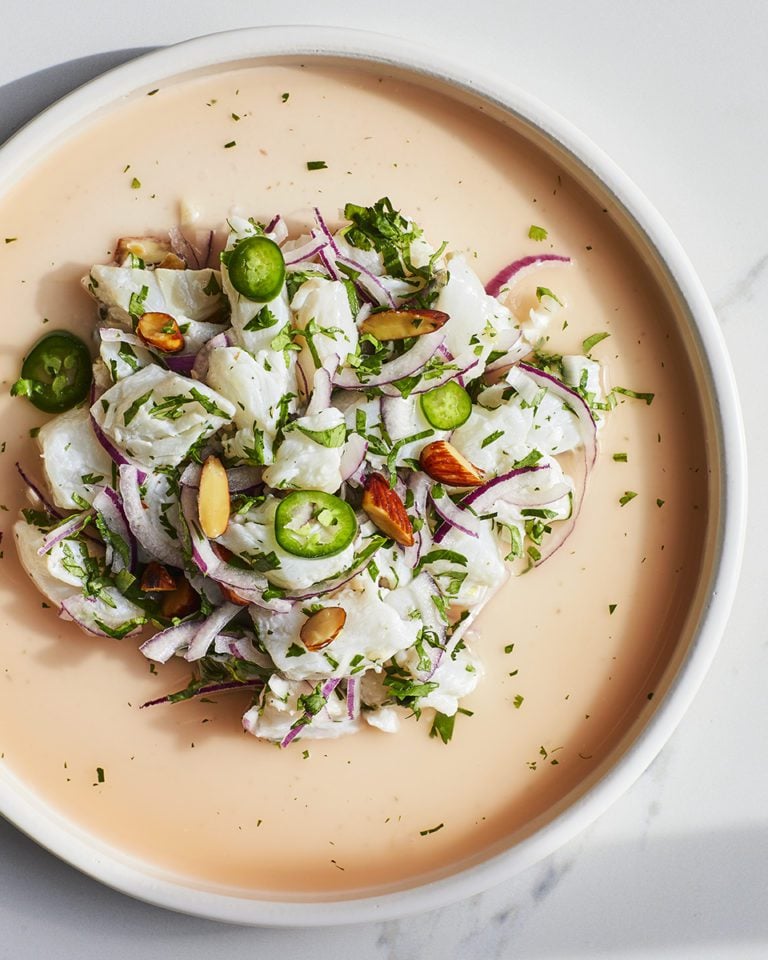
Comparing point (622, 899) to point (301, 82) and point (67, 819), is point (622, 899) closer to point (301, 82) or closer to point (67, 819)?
point (67, 819)

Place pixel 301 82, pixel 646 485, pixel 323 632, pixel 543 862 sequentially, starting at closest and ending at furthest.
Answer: pixel 323 632
pixel 301 82
pixel 646 485
pixel 543 862

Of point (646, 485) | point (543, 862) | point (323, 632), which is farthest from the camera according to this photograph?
point (543, 862)

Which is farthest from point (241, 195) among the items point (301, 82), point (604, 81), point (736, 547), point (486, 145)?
point (736, 547)

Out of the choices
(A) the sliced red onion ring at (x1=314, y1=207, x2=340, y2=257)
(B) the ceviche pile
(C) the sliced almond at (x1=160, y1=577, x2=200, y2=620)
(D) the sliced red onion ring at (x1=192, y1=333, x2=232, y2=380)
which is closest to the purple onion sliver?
(B) the ceviche pile

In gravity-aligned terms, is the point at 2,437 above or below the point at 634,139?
below

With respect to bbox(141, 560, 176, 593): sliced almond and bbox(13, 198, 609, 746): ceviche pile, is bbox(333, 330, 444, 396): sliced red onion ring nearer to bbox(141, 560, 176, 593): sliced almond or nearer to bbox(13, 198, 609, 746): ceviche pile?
bbox(13, 198, 609, 746): ceviche pile

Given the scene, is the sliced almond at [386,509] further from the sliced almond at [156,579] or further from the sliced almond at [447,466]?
the sliced almond at [156,579]
